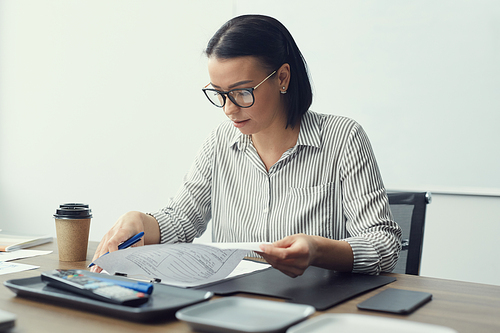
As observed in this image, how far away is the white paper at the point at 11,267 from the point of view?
1024 millimetres

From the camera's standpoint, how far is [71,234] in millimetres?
1168

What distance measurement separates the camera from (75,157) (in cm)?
326

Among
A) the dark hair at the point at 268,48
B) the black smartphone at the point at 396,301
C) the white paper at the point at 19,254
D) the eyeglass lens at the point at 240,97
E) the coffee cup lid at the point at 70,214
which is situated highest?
the dark hair at the point at 268,48

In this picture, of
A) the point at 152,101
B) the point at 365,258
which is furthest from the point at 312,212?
the point at 152,101

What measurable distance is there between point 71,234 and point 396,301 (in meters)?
0.79

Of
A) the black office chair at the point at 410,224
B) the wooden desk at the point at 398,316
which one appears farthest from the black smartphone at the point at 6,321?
the black office chair at the point at 410,224

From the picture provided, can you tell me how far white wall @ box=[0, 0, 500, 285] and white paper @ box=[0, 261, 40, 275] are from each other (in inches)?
68.3

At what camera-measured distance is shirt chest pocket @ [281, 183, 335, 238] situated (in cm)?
135

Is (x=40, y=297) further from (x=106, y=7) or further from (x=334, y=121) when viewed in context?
(x=106, y=7)

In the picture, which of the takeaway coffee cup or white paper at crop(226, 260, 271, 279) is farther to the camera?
the takeaway coffee cup

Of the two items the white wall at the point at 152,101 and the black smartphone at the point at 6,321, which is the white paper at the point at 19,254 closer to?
the black smartphone at the point at 6,321

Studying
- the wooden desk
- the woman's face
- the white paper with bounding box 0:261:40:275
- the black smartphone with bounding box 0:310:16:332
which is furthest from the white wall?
the black smartphone with bounding box 0:310:16:332

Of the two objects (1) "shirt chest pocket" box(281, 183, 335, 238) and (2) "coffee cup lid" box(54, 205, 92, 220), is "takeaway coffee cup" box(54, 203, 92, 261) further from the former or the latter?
(1) "shirt chest pocket" box(281, 183, 335, 238)

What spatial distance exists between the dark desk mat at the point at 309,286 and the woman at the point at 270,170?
14 centimetres
